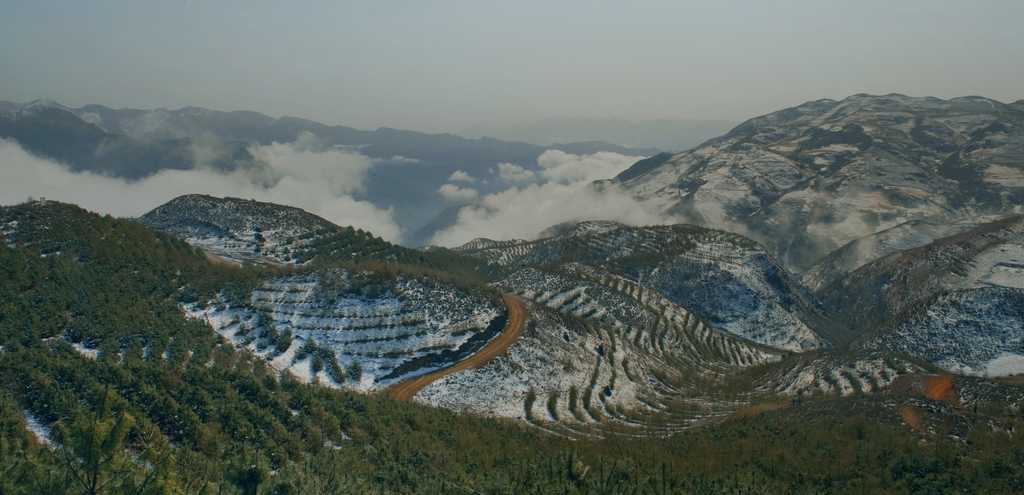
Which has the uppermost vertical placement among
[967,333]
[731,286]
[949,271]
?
[949,271]

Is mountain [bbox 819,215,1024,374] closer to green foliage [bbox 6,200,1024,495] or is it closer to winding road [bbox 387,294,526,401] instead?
green foliage [bbox 6,200,1024,495]

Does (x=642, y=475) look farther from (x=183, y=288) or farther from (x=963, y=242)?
(x=963, y=242)

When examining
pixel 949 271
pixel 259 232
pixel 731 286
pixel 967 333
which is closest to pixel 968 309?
pixel 967 333

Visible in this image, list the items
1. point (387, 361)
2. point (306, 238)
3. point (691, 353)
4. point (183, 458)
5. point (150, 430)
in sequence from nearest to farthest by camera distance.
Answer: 1. point (183, 458)
2. point (150, 430)
3. point (387, 361)
4. point (691, 353)
5. point (306, 238)

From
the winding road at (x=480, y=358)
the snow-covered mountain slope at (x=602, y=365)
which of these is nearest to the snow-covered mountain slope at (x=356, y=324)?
the winding road at (x=480, y=358)

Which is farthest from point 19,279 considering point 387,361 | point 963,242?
point 963,242

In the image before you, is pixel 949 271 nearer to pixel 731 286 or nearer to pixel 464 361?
pixel 731 286
